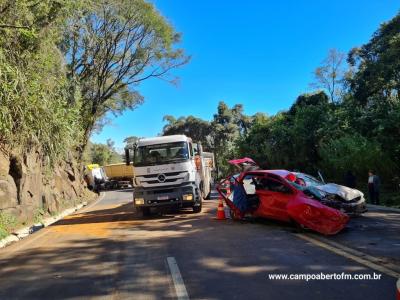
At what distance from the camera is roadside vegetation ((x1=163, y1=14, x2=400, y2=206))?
21.7 m

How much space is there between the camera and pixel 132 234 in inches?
469

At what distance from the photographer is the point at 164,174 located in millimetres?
15680

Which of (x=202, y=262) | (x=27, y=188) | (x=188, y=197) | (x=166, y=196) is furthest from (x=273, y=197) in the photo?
(x=27, y=188)

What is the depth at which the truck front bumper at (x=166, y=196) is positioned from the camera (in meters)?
15.5

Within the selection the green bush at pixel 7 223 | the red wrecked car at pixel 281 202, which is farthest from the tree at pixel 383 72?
the green bush at pixel 7 223

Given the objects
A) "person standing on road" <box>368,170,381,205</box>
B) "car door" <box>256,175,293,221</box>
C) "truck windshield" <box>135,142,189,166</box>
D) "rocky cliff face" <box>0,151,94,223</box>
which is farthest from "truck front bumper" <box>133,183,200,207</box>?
"person standing on road" <box>368,170,381,205</box>

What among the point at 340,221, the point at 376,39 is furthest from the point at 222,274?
the point at 376,39

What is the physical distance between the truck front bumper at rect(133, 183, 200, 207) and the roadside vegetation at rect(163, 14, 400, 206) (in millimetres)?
8215

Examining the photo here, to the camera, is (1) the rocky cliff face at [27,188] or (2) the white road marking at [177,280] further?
(1) the rocky cliff face at [27,188]

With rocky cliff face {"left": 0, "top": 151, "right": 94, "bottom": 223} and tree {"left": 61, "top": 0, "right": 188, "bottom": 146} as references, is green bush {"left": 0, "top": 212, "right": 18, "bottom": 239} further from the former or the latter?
tree {"left": 61, "top": 0, "right": 188, "bottom": 146}

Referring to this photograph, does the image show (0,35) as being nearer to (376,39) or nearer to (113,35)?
(113,35)

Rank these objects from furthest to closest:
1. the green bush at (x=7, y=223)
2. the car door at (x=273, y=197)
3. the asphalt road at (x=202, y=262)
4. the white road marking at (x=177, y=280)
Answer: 1. the green bush at (x=7, y=223)
2. the car door at (x=273, y=197)
3. the asphalt road at (x=202, y=262)
4. the white road marking at (x=177, y=280)

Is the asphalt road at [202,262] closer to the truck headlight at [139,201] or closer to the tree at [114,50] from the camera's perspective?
the truck headlight at [139,201]

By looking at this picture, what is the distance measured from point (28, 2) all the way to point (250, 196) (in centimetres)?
837
